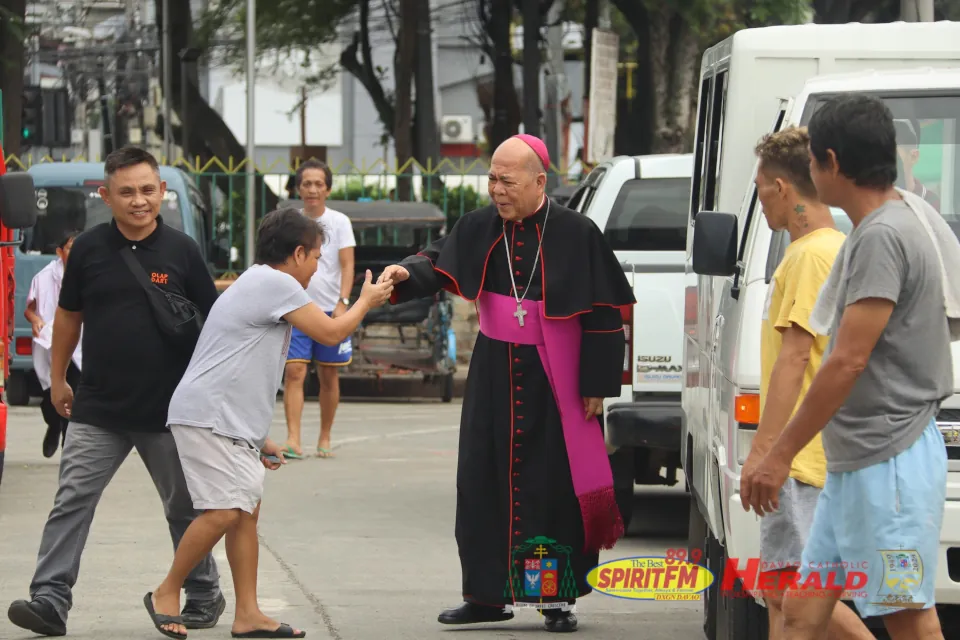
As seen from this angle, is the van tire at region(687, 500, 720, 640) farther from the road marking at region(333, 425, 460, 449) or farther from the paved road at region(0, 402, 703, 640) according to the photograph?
the road marking at region(333, 425, 460, 449)

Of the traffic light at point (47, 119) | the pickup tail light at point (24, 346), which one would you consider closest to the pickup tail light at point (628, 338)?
the pickup tail light at point (24, 346)

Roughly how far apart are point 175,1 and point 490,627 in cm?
2252

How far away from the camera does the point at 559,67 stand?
34.8 meters

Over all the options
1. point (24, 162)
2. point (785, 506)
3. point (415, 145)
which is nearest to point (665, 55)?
point (415, 145)

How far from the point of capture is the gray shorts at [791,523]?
4863 mm

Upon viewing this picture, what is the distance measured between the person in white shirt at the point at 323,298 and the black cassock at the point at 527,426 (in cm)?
513

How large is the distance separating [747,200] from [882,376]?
7.17 ft

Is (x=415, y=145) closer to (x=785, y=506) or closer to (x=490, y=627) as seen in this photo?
(x=490, y=627)

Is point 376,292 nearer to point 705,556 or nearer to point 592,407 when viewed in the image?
point 592,407

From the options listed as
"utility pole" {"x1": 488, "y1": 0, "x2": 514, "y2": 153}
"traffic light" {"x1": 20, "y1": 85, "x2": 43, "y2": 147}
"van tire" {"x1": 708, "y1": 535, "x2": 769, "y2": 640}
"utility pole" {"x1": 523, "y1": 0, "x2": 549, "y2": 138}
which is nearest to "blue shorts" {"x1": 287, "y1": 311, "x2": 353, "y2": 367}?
"van tire" {"x1": 708, "y1": 535, "x2": 769, "y2": 640}

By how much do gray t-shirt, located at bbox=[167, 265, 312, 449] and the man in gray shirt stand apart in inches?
101

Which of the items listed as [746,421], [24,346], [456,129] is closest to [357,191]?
[24,346]

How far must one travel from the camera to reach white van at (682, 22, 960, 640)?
17.8 ft

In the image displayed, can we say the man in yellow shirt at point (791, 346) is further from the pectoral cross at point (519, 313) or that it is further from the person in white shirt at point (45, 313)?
the person in white shirt at point (45, 313)
